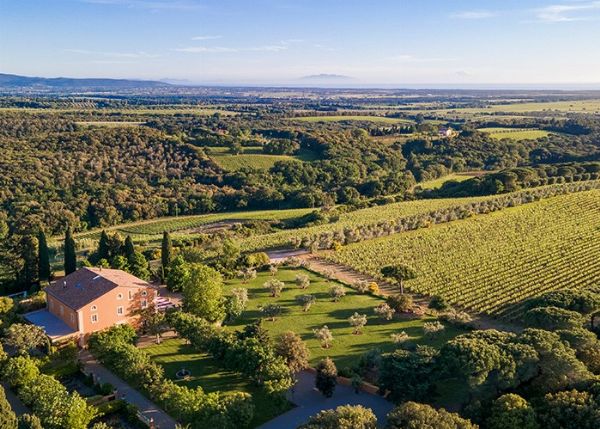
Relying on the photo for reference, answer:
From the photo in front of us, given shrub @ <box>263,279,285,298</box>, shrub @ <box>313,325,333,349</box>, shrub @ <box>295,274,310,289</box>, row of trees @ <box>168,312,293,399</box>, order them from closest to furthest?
row of trees @ <box>168,312,293,399</box>, shrub @ <box>313,325,333,349</box>, shrub @ <box>263,279,285,298</box>, shrub @ <box>295,274,310,289</box>

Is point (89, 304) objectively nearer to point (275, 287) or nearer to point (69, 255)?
point (69, 255)

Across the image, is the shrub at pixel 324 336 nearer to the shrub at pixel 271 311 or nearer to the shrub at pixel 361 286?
the shrub at pixel 271 311

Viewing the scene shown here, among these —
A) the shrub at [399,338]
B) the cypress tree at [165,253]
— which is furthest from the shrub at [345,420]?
the cypress tree at [165,253]

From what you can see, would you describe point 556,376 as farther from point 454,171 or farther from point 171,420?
point 454,171

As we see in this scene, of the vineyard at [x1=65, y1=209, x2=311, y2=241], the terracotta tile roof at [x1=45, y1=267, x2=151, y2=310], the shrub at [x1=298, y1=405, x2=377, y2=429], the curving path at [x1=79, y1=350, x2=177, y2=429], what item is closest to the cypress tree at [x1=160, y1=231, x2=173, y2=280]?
the terracotta tile roof at [x1=45, y1=267, x2=151, y2=310]

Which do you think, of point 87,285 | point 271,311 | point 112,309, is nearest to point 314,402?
point 271,311

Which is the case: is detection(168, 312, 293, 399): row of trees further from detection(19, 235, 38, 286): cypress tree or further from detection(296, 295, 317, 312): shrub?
detection(19, 235, 38, 286): cypress tree
